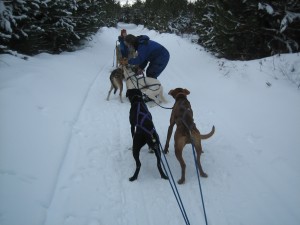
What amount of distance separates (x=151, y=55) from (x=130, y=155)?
3.42 m

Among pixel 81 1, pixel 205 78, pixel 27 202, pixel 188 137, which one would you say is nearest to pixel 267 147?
pixel 188 137

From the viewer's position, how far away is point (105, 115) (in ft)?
19.9

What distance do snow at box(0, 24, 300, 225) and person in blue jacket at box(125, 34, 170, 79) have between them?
1.11 meters

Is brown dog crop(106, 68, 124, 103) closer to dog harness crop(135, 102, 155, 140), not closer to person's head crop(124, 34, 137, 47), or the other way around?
person's head crop(124, 34, 137, 47)

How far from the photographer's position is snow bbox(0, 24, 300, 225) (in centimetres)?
314

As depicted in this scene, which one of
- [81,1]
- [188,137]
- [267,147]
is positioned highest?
[81,1]

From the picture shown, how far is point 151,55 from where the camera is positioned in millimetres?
6898

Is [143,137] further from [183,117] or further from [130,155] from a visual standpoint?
[130,155]

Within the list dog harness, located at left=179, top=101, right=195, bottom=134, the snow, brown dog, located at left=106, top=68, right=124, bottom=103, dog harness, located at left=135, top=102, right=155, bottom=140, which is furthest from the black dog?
brown dog, located at left=106, top=68, right=124, bottom=103

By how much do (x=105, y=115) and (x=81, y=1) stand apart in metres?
10.3

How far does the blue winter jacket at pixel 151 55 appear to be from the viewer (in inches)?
258

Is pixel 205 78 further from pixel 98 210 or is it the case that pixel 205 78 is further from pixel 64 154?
pixel 98 210

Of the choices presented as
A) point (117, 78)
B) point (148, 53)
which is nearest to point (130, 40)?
point (148, 53)

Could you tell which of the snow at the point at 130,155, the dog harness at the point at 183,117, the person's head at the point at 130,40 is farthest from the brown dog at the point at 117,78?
the dog harness at the point at 183,117
